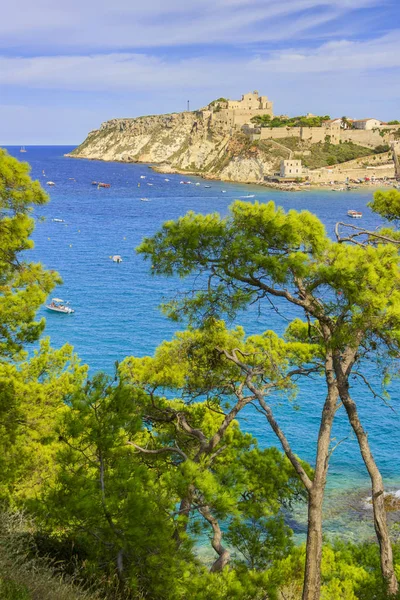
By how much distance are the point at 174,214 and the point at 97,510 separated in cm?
6698

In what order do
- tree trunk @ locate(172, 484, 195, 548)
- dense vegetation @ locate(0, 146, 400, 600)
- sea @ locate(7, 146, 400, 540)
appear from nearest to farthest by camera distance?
dense vegetation @ locate(0, 146, 400, 600) < tree trunk @ locate(172, 484, 195, 548) < sea @ locate(7, 146, 400, 540)

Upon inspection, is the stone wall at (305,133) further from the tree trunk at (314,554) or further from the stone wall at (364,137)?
the tree trunk at (314,554)

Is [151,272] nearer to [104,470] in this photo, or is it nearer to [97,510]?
[104,470]

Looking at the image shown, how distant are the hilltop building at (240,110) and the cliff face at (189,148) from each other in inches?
79.6

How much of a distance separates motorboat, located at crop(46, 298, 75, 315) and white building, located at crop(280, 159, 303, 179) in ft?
269

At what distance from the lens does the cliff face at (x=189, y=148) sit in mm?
119300

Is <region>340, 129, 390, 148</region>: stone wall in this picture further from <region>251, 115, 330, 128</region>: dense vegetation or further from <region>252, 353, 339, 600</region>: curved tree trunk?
<region>252, 353, 339, 600</region>: curved tree trunk

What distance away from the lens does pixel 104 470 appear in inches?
283

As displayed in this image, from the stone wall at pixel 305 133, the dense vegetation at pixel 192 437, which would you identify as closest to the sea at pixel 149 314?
the dense vegetation at pixel 192 437

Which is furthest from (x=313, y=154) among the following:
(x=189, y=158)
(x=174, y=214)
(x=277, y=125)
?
(x=174, y=214)

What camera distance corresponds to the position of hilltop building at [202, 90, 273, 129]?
5404 inches

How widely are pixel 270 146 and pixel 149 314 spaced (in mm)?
94210

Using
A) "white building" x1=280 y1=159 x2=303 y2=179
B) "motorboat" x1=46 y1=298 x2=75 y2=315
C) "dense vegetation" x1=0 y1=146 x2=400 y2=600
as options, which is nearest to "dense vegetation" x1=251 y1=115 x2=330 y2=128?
"white building" x1=280 y1=159 x2=303 y2=179

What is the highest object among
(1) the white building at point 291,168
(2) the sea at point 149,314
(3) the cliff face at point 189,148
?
(3) the cliff face at point 189,148
